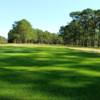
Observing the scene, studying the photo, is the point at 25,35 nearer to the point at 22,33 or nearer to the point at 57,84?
the point at 22,33

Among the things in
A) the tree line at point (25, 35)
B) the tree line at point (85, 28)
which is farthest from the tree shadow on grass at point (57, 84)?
the tree line at point (25, 35)

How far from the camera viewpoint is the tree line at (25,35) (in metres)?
150

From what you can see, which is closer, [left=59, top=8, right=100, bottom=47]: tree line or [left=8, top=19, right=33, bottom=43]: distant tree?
[left=59, top=8, right=100, bottom=47]: tree line

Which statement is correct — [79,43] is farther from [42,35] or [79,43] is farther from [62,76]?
[62,76]

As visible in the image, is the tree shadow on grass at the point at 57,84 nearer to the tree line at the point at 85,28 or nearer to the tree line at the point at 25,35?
the tree line at the point at 85,28

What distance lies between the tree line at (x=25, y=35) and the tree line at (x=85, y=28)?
23.2 metres

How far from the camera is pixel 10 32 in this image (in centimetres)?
16450

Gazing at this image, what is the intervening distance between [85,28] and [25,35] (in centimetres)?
3724

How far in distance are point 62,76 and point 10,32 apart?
153m

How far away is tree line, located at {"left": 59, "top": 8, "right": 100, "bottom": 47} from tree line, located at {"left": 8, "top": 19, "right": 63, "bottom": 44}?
76.2 feet

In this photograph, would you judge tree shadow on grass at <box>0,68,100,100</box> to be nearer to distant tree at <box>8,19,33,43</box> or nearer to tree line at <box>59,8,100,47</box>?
tree line at <box>59,8,100,47</box>

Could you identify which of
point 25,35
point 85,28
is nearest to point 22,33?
point 25,35

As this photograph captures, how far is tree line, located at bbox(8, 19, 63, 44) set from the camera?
15025cm

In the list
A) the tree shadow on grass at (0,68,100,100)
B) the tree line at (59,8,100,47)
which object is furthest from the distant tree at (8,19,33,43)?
the tree shadow on grass at (0,68,100,100)
